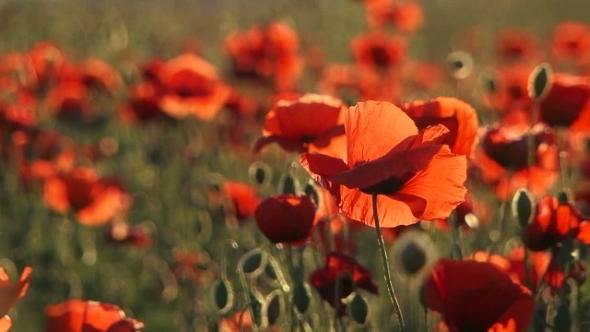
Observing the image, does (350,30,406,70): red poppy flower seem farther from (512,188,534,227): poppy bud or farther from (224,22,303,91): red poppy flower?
(512,188,534,227): poppy bud

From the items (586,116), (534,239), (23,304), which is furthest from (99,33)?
(534,239)

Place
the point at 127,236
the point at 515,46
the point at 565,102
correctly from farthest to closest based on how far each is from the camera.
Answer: the point at 515,46
the point at 127,236
the point at 565,102

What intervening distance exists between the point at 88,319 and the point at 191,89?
2202mm

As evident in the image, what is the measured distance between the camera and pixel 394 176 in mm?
1520

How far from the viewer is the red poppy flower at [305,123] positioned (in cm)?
203

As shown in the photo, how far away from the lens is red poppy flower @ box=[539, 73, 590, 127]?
224cm

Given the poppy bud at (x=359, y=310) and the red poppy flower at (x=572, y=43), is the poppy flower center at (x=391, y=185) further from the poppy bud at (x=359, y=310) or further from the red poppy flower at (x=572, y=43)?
the red poppy flower at (x=572, y=43)

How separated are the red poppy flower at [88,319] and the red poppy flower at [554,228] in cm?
71

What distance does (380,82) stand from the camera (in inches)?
202

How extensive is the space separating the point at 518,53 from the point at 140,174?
Result: 2.33m

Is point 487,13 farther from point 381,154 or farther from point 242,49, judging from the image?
point 381,154

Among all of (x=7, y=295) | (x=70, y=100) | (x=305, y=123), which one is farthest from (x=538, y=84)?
(x=70, y=100)

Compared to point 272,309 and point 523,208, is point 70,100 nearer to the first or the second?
point 272,309

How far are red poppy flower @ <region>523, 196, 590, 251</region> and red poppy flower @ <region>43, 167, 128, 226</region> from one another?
1.85 m
